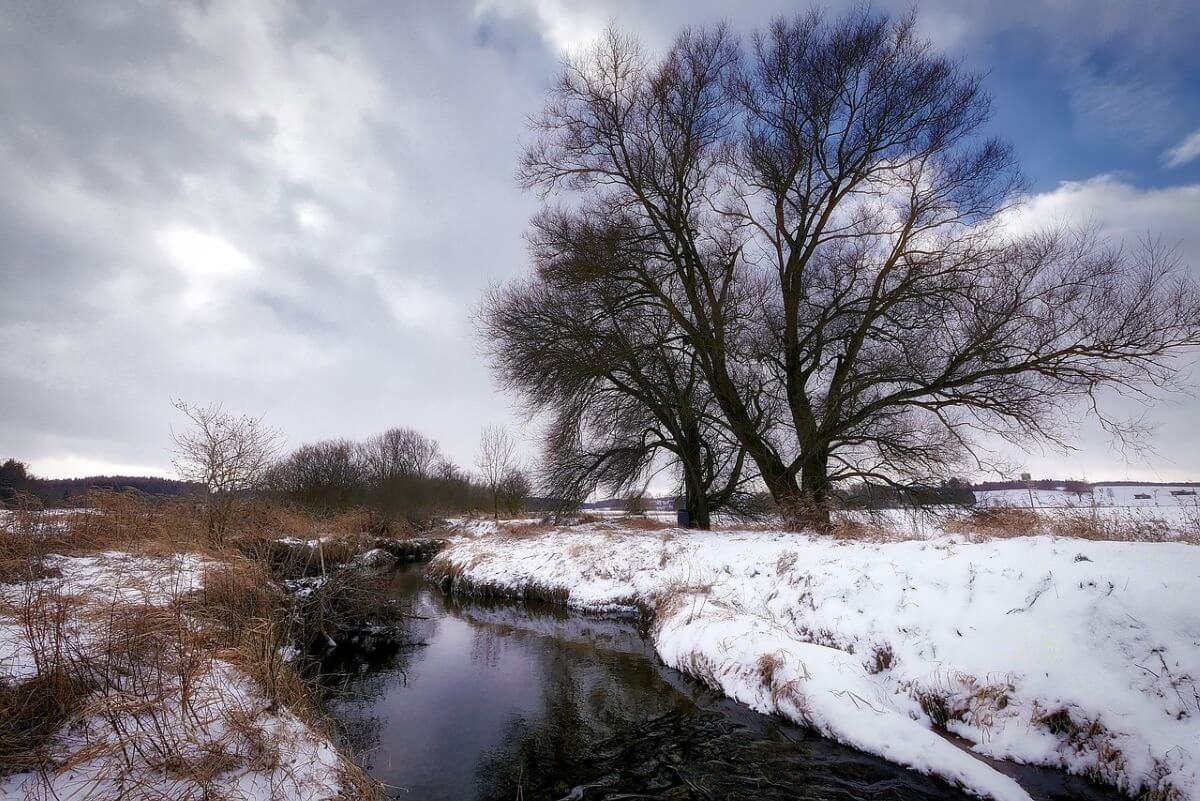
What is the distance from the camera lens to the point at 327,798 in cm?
346

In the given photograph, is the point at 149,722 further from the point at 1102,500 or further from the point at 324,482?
the point at 324,482

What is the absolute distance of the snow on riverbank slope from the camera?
4.21 m

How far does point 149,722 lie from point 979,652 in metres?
6.90

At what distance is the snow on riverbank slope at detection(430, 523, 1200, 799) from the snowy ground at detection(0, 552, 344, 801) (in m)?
4.76

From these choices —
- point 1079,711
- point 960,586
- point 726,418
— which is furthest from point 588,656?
point 726,418

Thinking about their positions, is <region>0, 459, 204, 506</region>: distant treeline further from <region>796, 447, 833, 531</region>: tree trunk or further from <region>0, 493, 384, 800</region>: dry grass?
<region>796, 447, 833, 531</region>: tree trunk

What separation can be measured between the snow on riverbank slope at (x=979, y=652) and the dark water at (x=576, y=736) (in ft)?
0.94

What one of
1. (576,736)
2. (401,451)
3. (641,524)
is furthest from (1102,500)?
(401,451)

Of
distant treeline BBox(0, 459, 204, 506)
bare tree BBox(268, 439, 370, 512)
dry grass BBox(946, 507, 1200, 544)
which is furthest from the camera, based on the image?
bare tree BBox(268, 439, 370, 512)

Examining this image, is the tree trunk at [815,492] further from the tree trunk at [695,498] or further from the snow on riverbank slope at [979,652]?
the tree trunk at [695,498]

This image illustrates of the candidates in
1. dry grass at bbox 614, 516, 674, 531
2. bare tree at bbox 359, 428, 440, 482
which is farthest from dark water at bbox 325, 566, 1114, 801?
bare tree at bbox 359, 428, 440, 482

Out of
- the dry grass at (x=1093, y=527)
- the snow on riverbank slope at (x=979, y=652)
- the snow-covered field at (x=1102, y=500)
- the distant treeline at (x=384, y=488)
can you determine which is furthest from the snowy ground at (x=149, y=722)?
the distant treeline at (x=384, y=488)

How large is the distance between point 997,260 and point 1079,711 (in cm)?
1061

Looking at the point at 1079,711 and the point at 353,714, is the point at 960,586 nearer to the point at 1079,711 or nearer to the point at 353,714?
the point at 1079,711
